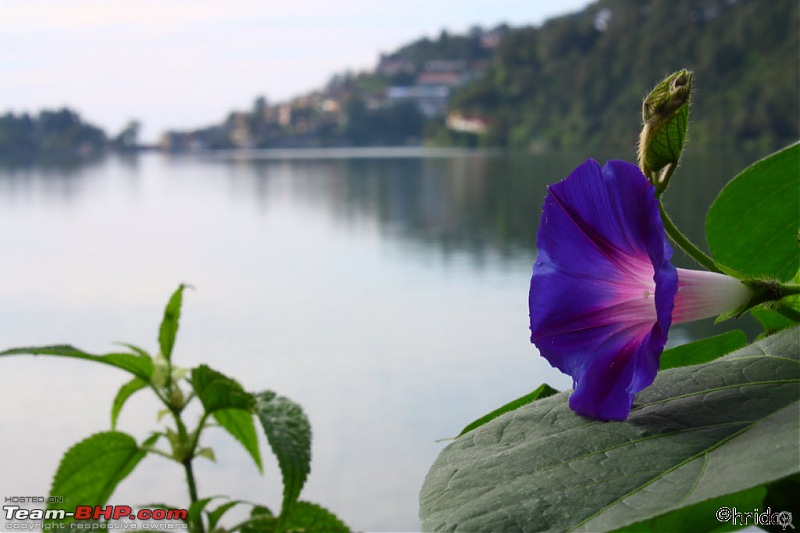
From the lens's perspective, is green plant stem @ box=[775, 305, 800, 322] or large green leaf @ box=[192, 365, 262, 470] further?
large green leaf @ box=[192, 365, 262, 470]

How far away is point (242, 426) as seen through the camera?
37cm

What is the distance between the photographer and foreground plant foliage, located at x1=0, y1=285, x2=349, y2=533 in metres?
0.29

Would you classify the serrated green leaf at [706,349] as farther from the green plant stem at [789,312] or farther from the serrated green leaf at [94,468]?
the serrated green leaf at [94,468]

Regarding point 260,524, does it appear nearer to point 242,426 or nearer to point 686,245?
point 242,426

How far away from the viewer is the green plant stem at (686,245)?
162 mm

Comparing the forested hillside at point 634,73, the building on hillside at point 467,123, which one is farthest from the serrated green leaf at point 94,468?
the building on hillside at point 467,123

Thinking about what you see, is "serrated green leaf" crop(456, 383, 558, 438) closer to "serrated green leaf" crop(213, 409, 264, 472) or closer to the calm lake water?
"serrated green leaf" crop(213, 409, 264, 472)

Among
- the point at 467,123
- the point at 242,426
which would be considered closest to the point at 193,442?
the point at 242,426

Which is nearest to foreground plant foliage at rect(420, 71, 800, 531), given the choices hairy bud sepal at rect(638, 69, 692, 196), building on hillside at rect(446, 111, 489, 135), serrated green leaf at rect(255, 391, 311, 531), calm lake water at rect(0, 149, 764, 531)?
hairy bud sepal at rect(638, 69, 692, 196)

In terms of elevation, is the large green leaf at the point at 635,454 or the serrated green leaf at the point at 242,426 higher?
the large green leaf at the point at 635,454

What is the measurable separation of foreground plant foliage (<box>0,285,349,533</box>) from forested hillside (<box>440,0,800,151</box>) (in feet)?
40.0

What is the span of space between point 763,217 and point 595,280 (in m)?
0.07

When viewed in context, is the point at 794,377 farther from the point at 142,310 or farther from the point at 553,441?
the point at 142,310

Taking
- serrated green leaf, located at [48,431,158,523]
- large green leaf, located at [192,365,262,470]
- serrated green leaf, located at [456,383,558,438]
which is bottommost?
serrated green leaf, located at [48,431,158,523]
